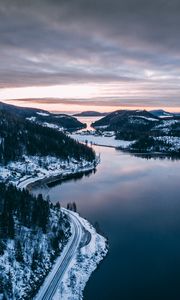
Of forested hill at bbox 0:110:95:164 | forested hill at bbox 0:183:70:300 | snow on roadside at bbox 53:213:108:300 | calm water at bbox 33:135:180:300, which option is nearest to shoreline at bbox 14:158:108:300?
snow on roadside at bbox 53:213:108:300

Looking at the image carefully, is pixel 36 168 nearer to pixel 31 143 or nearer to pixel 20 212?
pixel 31 143

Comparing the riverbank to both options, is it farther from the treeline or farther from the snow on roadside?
the treeline

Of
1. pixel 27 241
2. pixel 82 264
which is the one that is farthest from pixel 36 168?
pixel 82 264

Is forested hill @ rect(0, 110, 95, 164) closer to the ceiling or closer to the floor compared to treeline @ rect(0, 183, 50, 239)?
closer to the ceiling

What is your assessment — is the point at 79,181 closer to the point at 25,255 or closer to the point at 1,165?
the point at 1,165

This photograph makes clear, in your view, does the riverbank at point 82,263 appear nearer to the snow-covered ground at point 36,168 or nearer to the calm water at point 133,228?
the calm water at point 133,228

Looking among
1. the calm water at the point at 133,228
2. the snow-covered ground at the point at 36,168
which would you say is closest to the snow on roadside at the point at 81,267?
the calm water at the point at 133,228
